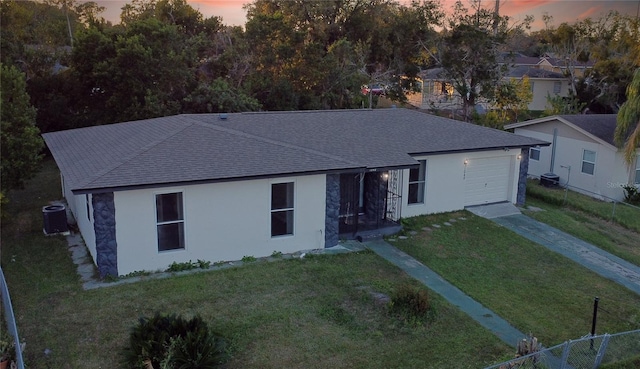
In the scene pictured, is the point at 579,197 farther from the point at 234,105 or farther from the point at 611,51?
the point at 611,51

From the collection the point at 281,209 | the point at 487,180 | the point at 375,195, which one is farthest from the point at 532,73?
the point at 281,209

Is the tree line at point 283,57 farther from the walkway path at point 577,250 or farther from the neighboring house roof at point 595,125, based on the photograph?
the walkway path at point 577,250

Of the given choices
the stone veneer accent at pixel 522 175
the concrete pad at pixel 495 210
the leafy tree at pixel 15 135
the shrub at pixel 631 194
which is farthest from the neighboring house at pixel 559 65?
the leafy tree at pixel 15 135

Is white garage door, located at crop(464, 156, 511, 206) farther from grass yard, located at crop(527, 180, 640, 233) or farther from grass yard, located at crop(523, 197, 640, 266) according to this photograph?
grass yard, located at crop(527, 180, 640, 233)

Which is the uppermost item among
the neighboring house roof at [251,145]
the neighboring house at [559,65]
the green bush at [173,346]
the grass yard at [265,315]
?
the neighboring house at [559,65]

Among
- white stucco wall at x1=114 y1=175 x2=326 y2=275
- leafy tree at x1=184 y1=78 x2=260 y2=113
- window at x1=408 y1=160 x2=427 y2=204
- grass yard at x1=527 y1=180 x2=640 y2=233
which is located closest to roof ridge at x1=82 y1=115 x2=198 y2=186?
white stucco wall at x1=114 y1=175 x2=326 y2=275

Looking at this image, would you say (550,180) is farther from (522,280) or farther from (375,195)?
(522,280)
